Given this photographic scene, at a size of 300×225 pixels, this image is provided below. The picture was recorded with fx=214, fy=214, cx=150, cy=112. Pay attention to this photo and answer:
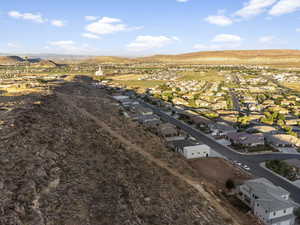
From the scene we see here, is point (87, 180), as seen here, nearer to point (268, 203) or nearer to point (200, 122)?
point (268, 203)

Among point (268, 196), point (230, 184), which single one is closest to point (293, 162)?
point (230, 184)

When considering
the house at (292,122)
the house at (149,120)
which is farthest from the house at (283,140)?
the house at (149,120)

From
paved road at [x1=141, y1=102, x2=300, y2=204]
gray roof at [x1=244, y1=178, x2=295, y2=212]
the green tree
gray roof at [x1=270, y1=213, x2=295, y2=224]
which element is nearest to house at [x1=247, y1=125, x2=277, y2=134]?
paved road at [x1=141, y1=102, x2=300, y2=204]

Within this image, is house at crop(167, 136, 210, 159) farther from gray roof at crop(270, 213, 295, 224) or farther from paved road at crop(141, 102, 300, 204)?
gray roof at crop(270, 213, 295, 224)

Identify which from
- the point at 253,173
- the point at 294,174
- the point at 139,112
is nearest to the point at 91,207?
the point at 253,173

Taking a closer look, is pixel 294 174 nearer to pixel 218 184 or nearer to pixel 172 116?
pixel 218 184

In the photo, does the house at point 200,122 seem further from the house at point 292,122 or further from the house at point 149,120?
the house at point 292,122

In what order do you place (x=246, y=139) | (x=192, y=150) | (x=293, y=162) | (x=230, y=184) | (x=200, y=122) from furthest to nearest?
(x=200, y=122)
(x=246, y=139)
(x=192, y=150)
(x=293, y=162)
(x=230, y=184)
